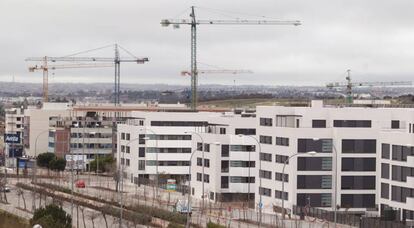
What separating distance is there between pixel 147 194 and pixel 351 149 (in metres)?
21.1

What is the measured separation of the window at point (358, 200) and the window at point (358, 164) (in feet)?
5.04

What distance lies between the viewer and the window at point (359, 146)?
6291 centimetres

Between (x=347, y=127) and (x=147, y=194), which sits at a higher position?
(x=347, y=127)

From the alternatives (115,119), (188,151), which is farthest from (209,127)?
(115,119)

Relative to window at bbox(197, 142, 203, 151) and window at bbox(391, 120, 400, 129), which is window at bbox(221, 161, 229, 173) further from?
window at bbox(391, 120, 400, 129)

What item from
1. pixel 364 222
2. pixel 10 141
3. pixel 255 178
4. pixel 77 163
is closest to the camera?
pixel 364 222

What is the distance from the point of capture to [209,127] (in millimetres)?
78875

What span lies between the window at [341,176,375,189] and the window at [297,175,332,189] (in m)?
0.91

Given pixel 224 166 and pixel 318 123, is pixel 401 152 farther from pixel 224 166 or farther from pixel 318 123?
pixel 224 166

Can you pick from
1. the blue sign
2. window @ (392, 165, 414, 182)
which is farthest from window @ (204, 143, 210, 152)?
the blue sign

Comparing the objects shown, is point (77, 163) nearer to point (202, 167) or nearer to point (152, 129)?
point (152, 129)

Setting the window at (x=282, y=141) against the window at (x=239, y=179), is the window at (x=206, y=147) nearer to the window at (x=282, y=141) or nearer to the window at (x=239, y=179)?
the window at (x=239, y=179)

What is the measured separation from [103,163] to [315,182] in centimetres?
4438

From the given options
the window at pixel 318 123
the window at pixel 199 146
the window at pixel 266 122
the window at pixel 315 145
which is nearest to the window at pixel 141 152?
the window at pixel 199 146
